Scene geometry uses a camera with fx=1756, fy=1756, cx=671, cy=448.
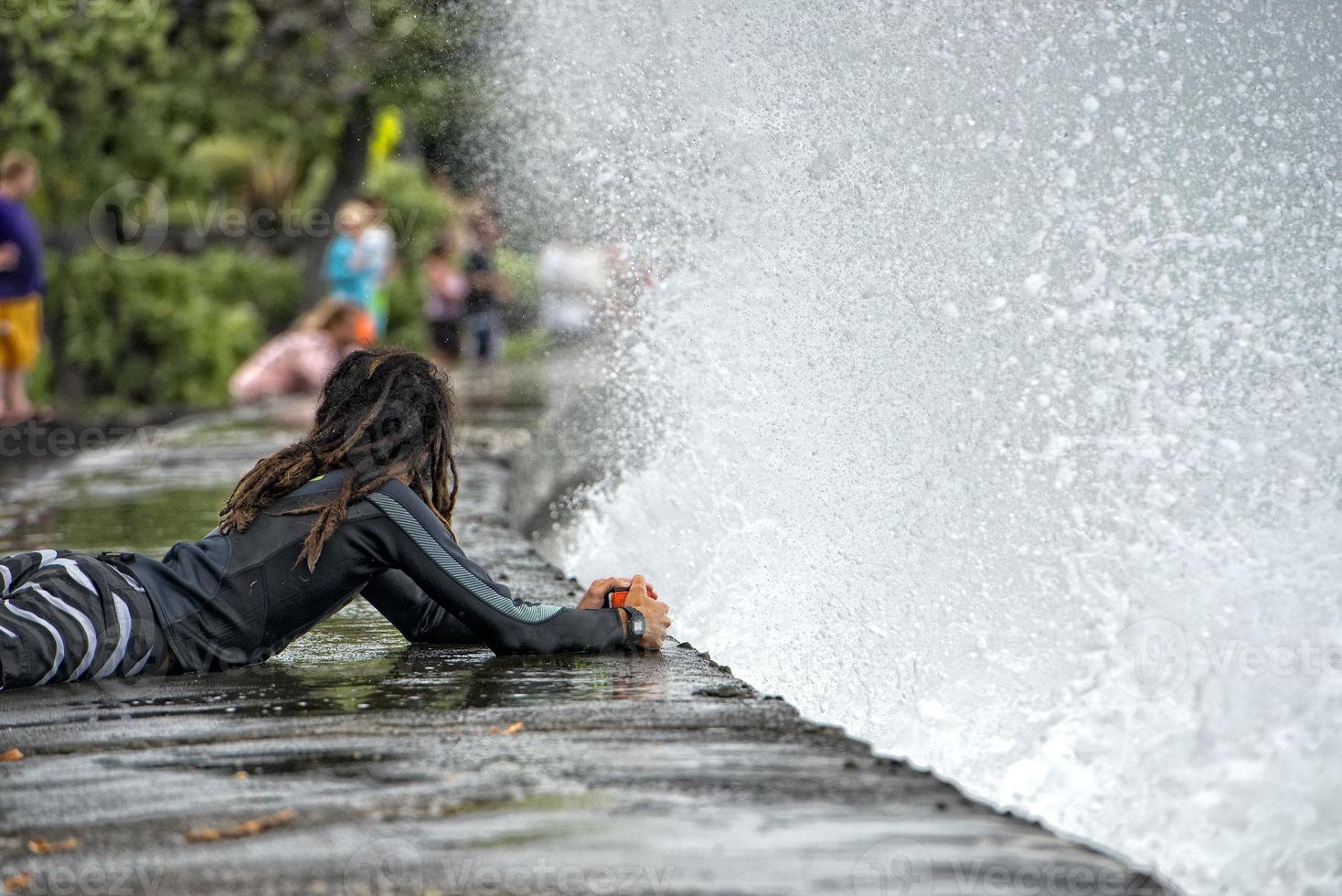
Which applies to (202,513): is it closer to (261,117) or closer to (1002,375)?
(1002,375)

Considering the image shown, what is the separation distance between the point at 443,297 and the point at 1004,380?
1627cm

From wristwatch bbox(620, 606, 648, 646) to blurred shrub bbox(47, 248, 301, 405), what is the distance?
1247cm

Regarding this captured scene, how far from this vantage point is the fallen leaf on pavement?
280 cm

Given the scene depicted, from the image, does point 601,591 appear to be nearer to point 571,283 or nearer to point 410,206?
point 571,283

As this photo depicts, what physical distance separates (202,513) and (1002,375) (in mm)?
3594

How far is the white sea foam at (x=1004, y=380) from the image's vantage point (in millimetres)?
3857

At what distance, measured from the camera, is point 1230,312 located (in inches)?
275

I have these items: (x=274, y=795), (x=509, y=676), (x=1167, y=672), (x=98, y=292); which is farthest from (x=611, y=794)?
(x=98, y=292)

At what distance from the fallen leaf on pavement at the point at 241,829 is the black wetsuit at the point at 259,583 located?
49.0 inches
